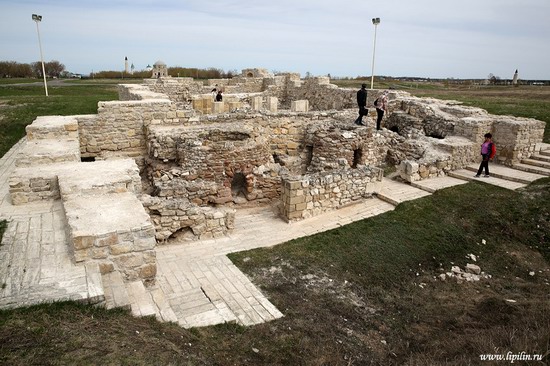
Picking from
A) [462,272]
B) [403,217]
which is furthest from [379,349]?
[403,217]

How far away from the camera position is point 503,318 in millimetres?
6340

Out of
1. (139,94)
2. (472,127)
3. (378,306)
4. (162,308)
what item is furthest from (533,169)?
(139,94)

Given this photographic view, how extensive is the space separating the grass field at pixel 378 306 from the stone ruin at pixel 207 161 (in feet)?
4.05

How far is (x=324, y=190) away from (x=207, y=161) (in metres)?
3.33

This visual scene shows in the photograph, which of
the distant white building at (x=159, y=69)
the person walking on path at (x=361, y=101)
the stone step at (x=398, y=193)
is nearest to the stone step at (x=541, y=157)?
the stone step at (x=398, y=193)

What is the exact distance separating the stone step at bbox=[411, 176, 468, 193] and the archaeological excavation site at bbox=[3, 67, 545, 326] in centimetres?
22

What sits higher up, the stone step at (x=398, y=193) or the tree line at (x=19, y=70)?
the tree line at (x=19, y=70)

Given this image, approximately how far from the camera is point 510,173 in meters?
12.6

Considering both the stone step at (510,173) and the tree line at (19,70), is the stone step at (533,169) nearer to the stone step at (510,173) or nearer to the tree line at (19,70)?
the stone step at (510,173)

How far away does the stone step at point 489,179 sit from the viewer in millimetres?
11633

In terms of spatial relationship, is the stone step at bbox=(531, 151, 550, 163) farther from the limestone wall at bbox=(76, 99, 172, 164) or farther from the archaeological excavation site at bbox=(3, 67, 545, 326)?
the limestone wall at bbox=(76, 99, 172, 164)

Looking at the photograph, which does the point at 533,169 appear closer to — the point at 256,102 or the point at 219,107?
the point at 219,107

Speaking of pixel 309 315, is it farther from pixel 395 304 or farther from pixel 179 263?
pixel 179 263

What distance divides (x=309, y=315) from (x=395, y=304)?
5.56 ft
